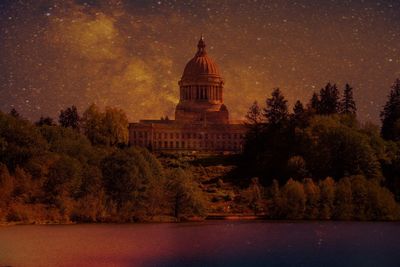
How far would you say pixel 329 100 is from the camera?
118500 mm

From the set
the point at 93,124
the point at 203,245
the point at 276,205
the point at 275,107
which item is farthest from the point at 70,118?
the point at 203,245

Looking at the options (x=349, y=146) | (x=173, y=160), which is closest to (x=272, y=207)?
(x=349, y=146)

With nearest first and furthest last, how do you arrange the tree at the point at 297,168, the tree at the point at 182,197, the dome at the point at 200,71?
1. the tree at the point at 182,197
2. the tree at the point at 297,168
3. the dome at the point at 200,71

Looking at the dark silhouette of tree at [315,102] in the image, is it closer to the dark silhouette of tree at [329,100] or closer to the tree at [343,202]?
the dark silhouette of tree at [329,100]

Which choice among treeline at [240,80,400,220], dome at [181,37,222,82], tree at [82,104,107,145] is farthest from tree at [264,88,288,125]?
dome at [181,37,222,82]

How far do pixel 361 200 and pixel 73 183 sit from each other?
1047 inches

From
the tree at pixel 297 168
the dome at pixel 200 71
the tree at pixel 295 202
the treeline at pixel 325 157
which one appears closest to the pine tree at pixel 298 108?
the treeline at pixel 325 157

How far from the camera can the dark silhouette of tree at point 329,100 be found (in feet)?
386

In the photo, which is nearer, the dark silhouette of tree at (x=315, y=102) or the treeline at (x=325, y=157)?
the treeline at (x=325, y=157)

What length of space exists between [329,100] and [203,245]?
67603mm

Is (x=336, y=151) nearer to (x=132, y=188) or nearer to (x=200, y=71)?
(x=132, y=188)

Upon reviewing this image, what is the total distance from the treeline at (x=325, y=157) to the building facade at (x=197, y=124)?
44.3 m

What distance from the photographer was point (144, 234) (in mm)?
61156

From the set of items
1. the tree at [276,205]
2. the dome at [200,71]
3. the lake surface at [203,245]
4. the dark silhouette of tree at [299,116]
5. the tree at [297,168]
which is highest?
the dome at [200,71]
